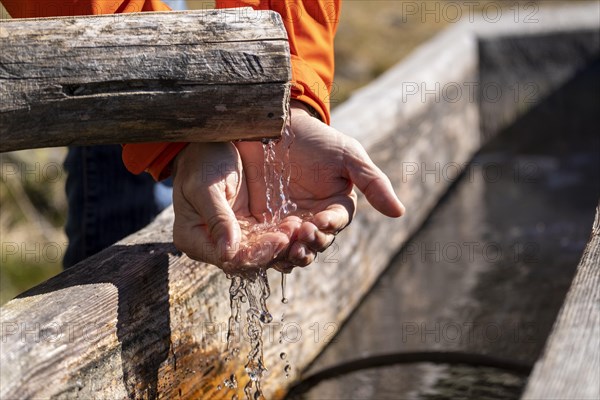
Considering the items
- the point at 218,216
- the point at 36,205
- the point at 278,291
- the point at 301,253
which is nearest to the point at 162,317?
the point at 218,216

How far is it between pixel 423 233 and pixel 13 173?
2.08 meters

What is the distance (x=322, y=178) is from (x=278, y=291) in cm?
70

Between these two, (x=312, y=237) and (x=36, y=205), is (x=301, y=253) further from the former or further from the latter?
(x=36, y=205)

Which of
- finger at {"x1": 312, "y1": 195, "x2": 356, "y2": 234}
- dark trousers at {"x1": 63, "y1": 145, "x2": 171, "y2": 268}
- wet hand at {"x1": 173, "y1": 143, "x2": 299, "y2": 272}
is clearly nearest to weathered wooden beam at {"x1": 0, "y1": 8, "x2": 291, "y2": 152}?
wet hand at {"x1": 173, "y1": 143, "x2": 299, "y2": 272}

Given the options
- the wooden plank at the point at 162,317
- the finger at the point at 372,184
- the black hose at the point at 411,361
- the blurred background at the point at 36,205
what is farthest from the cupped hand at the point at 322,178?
the black hose at the point at 411,361

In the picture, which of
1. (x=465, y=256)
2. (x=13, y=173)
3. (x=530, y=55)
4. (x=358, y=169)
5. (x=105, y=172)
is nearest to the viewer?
(x=358, y=169)

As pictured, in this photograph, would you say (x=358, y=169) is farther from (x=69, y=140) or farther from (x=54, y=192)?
(x=54, y=192)

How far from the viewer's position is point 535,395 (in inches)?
51.3

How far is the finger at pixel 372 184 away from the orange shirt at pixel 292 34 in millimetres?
229

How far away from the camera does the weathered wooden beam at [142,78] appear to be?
1.62 metres

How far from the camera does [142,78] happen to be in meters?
1.70

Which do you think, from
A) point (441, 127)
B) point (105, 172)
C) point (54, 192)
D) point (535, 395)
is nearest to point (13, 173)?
point (54, 192)

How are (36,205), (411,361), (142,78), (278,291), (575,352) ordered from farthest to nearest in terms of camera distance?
1. (36,205)
2. (411,361)
3. (278,291)
4. (142,78)
5. (575,352)

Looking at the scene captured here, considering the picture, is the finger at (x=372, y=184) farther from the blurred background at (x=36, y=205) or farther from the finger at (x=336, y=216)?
the blurred background at (x=36, y=205)
